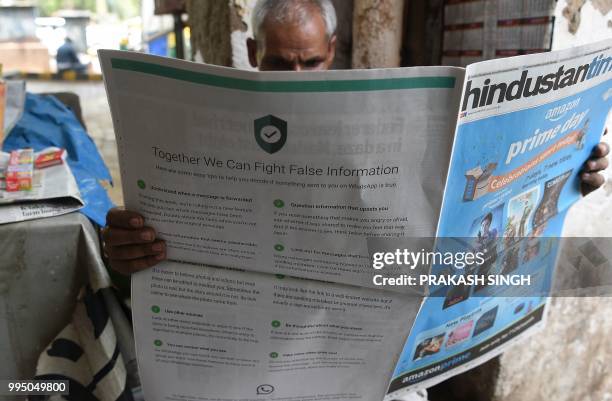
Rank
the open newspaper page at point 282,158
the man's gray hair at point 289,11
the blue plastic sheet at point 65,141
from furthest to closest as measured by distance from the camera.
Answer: the blue plastic sheet at point 65,141 → the man's gray hair at point 289,11 → the open newspaper page at point 282,158

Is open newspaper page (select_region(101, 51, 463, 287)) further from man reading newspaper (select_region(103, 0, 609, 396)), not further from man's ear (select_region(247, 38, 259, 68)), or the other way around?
man's ear (select_region(247, 38, 259, 68))

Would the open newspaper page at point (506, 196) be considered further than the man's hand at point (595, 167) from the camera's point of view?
No

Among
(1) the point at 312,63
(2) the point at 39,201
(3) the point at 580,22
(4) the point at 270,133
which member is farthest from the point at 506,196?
(2) the point at 39,201

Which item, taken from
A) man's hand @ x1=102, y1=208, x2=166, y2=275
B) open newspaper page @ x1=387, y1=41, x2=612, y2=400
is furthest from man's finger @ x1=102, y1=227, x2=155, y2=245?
open newspaper page @ x1=387, y1=41, x2=612, y2=400

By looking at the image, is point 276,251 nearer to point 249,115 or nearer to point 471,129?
point 249,115

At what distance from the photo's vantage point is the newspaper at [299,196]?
1.58 ft

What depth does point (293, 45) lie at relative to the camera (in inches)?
36.3

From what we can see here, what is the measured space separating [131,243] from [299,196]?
22 centimetres

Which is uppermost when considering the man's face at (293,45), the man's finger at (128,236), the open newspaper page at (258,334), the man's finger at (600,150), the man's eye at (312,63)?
the man's face at (293,45)

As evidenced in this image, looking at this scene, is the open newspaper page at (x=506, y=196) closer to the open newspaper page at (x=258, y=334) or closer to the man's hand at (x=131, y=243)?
the open newspaper page at (x=258, y=334)

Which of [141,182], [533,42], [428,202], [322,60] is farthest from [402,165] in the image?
[533,42]

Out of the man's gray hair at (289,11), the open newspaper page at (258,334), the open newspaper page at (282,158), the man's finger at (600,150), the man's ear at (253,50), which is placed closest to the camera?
the open newspaper page at (282,158)

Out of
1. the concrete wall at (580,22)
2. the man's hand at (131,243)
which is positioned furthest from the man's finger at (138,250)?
the concrete wall at (580,22)

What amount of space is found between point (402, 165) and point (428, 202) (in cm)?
6
